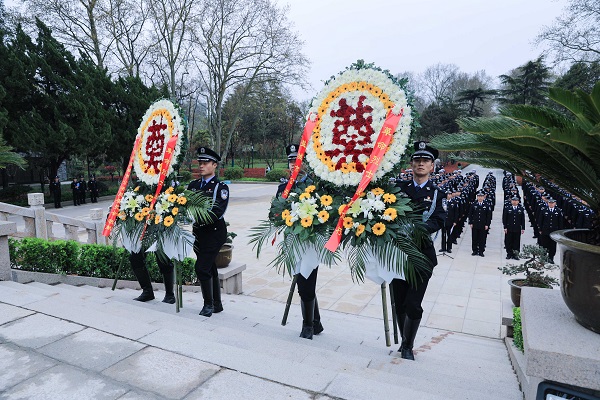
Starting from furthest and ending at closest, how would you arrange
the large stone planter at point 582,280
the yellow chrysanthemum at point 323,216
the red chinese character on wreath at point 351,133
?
the red chinese character on wreath at point 351,133, the yellow chrysanthemum at point 323,216, the large stone planter at point 582,280

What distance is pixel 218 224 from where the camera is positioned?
457cm

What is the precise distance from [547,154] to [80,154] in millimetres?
22970

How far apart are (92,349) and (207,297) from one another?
1775 mm

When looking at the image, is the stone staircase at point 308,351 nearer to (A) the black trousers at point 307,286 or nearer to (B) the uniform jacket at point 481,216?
(A) the black trousers at point 307,286

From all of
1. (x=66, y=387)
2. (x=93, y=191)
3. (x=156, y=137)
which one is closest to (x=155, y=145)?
(x=156, y=137)

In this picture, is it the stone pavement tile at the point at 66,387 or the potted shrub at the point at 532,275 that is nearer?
the stone pavement tile at the point at 66,387

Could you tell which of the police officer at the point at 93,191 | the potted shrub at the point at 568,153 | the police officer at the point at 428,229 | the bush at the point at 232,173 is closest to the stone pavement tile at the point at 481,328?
the police officer at the point at 428,229

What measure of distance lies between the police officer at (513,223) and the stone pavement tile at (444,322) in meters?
4.62

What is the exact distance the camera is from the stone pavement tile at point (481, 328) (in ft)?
17.1

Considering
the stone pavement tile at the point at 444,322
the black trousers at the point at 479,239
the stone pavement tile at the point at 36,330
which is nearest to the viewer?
the stone pavement tile at the point at 36,330

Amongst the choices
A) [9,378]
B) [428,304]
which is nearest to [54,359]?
[9,378]

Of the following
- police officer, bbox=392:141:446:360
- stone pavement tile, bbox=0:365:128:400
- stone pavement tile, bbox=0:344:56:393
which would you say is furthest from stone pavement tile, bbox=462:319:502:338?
stone pavement tile, bbox=0:344:56:393

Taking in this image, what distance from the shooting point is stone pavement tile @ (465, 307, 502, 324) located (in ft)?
18.7

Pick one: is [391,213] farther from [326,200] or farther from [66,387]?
[66,387]
